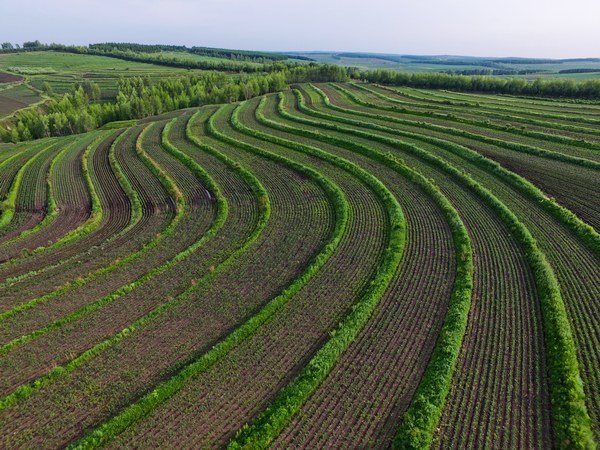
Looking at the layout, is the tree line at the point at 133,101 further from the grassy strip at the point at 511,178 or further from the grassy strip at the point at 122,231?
the grassy strip at the point at 511,178

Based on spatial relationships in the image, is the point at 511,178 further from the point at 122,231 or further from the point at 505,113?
the point at 505,113

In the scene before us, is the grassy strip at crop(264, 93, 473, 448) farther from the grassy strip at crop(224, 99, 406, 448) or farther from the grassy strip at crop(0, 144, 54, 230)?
the grassy strip at crop(0, 144, 54, 230)

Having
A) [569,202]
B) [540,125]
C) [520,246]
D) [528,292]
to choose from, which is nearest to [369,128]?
[540,125]

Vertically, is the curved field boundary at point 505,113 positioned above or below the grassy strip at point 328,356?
above

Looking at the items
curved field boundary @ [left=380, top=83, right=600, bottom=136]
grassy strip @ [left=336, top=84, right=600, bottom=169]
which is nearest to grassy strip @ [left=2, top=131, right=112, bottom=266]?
grassy strip @ [left=336, top=84, right=600, bottom=169]

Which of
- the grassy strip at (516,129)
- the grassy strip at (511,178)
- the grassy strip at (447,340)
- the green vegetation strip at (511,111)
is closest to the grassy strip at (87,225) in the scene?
the grassy strip at (447,340)

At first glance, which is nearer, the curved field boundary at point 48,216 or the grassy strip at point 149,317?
the grassy strip at point 149,317

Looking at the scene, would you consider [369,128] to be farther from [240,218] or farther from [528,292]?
[528,292]
